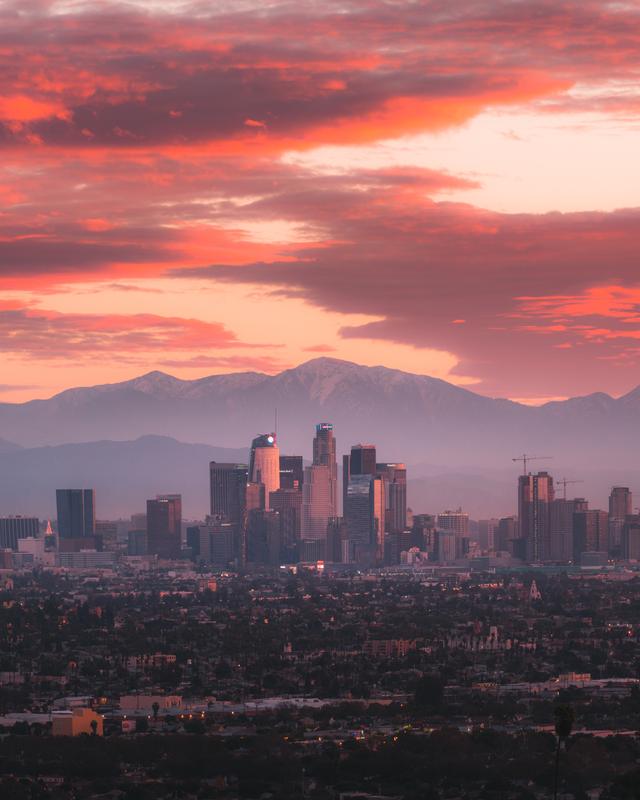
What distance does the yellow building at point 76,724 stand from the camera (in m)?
145

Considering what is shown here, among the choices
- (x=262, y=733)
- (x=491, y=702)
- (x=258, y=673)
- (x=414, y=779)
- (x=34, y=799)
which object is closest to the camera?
(x=34, y=799)

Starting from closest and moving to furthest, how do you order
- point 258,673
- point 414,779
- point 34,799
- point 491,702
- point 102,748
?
point 34,799, point 414,779, point 102,748, point 491,702, point 258,673

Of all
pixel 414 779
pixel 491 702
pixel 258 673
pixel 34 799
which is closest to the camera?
pixel 34 799

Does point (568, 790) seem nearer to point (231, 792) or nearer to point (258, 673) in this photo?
point (231, 792)

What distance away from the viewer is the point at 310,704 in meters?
170

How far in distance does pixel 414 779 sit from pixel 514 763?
5809mm

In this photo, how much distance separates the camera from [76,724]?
14575 centimetres

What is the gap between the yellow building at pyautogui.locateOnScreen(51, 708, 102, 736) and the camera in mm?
144750

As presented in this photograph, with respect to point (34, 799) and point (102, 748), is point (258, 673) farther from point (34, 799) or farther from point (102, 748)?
point (34, 799)

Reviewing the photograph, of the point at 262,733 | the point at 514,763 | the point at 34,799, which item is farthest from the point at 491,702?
the point at 34,799

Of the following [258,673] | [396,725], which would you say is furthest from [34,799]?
[258,673]

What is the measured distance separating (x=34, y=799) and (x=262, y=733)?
29.9 m

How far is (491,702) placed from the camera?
540 feet

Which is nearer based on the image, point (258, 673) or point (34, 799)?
point (34, 799)
